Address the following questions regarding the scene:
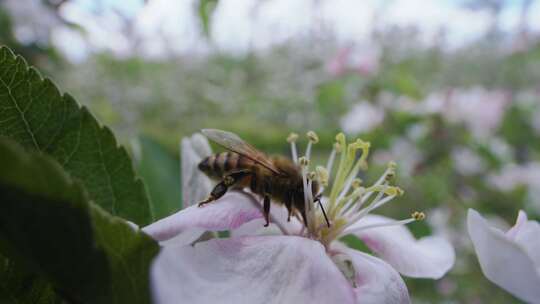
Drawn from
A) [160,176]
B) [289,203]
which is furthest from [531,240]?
[160,176]

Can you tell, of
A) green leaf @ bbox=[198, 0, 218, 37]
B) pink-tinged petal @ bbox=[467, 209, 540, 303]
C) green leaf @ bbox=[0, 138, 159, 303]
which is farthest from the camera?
green leaf @ bbox=[198, 0, 218, 37]

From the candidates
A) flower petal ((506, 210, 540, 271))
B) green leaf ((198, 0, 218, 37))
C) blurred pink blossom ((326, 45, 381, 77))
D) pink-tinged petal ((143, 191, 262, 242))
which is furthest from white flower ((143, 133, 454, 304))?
blurred pink blossom ((326, 45, 381, 77))

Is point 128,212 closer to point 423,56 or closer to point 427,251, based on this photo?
point 427,251

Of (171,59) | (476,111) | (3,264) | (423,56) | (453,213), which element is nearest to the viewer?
(3,264)

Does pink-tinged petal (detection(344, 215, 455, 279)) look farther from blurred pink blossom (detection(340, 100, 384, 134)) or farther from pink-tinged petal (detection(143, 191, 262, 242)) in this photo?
blurred pink blossom (detection(340, 100, 384, 134))

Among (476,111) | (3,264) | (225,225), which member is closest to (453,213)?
(476,111)

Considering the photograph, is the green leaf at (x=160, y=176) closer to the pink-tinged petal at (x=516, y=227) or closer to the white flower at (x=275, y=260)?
the white flower at (x=275, y=260)

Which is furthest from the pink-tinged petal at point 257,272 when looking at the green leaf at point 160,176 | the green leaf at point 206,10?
the green leaf at point 206,10
